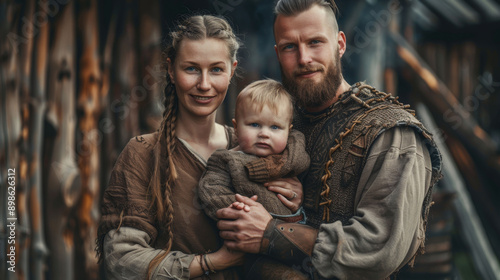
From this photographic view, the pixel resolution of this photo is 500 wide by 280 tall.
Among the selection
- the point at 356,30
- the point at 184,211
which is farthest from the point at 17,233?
the point at 356,30

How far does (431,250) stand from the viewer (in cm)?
449

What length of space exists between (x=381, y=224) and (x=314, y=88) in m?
0.73

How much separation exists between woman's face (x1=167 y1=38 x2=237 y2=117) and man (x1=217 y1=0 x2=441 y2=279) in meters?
0.32

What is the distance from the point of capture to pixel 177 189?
238 centimetres

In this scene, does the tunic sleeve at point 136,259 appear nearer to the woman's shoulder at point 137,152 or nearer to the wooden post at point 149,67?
the woman's shoulder at point 137,152

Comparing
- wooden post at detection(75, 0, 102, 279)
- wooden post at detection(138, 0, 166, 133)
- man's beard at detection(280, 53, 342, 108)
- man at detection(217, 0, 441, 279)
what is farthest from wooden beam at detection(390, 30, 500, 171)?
wooden post at detection(75, 0, 102, 279)

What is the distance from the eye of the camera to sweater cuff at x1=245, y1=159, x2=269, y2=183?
2230mm

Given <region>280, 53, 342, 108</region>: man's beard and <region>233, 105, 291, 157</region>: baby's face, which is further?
<region>280, 53, 342, 108</region>: man's beard

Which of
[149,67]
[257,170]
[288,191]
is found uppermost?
[149,67]

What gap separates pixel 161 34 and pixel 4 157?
1609mm

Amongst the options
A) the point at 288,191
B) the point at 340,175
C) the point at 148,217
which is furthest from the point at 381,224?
the point at 148,217

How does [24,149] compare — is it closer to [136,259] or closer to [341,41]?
[136,259]

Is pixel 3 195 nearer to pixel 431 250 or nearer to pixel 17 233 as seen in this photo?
pixel 17 233

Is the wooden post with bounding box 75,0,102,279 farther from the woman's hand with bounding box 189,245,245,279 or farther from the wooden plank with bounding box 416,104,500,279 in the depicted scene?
the wooden plank with bounding box 416,104,500,279
